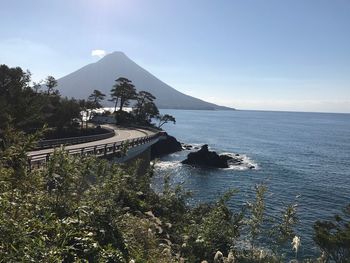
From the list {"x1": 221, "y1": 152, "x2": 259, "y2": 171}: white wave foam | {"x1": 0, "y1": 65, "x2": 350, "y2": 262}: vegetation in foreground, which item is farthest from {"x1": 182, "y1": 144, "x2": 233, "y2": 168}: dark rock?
{"x1": 0, "y1": 65, "x2": 350, "y2": 262}: vegetation in foreground

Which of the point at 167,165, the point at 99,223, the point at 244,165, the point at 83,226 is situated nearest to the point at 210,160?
the point at 244,165

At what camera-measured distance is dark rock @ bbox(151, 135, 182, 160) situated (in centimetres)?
6988

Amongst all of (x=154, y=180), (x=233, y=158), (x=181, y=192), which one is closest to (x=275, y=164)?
(x=233, y=158)

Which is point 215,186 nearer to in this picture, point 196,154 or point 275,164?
point 196,154

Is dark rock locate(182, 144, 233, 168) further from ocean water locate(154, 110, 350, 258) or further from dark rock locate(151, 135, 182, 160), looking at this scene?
dark rock locate(151, 135, 182, 160)

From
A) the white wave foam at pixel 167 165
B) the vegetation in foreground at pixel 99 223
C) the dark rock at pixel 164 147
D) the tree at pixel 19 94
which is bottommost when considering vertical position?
the white wave foam at pixel 167 165

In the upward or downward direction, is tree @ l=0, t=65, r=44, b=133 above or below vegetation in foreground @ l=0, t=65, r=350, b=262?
above

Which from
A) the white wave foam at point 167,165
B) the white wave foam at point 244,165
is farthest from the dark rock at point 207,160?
the white wave foam at point 167,165

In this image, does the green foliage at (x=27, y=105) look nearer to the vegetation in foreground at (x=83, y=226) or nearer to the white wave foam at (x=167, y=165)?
the vegetation in foreground at (x=83, y=226)

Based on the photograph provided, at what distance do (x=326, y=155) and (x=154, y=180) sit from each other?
44.1 m

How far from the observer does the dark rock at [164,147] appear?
229ft

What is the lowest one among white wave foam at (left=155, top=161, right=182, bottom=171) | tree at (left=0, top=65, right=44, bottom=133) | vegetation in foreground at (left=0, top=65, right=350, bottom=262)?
white wave foam at (left=155, top=161, right=182, bottom=171)

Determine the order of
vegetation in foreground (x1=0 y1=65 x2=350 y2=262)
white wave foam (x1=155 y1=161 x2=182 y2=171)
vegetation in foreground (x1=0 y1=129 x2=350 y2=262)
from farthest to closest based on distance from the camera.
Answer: white wave foam (x1=155 y1=161 x2=182 y2=171) < vegetation in foreground (x1=0 y1=65 x2=350 y2=262) < vegetation in foreground (x1=0 y1=129 x2=350 y2=262)

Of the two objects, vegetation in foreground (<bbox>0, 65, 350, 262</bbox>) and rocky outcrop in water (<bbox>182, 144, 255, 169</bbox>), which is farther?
rocky outcrop in water (<bbox>182, 144, 255, 169</bbox>)
